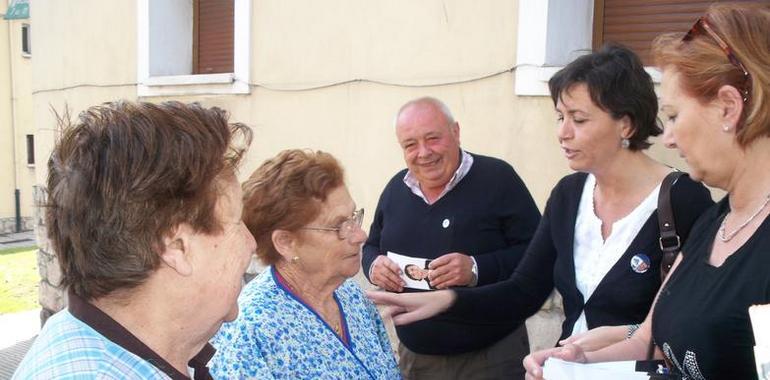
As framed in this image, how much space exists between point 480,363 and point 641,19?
2324 mm

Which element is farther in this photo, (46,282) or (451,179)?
(46,282)

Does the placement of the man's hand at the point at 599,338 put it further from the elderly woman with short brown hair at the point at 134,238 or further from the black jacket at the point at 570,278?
the elderly woman with short brown hair at the point at 134,238

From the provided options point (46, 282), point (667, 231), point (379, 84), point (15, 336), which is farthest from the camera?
point (46, 282)

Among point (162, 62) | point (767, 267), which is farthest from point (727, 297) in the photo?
point (162, 62)

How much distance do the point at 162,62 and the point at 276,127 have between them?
1877 millimetres

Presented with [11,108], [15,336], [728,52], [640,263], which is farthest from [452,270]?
[11,108]

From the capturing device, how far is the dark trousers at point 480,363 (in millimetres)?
2959

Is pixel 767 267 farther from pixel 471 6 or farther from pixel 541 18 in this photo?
pixel 471 6

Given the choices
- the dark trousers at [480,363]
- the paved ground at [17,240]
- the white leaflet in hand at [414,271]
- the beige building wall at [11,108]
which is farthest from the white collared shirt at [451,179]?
the beige building wall at [11,108]

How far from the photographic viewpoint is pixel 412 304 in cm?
254

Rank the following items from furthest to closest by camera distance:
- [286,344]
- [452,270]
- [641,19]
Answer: [641,19] → [452,270] → [286,344]

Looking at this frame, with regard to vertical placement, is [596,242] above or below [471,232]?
above

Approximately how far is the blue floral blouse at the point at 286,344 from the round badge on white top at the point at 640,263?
885 millimetres

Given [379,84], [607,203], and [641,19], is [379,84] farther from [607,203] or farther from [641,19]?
[607,203]
